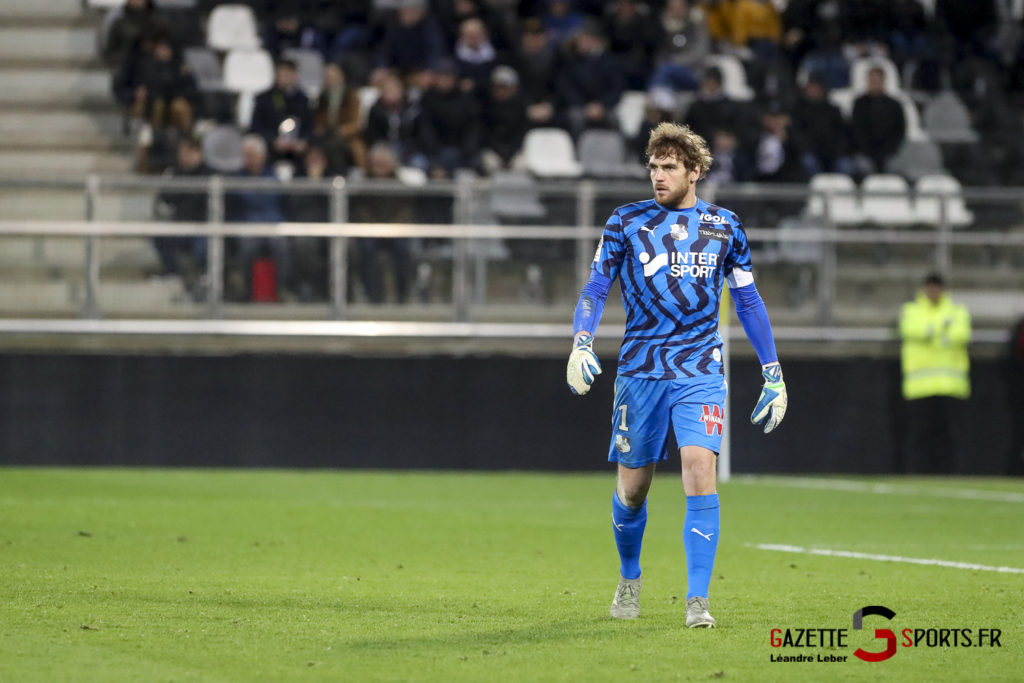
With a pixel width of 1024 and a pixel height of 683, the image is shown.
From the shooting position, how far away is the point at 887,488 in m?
18.1

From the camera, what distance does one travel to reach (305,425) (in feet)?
63.3

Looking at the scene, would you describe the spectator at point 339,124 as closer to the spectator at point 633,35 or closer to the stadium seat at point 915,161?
the spectator at point 633,35

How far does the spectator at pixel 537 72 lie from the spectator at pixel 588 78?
0.18 meters

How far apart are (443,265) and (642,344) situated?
10.7 meters

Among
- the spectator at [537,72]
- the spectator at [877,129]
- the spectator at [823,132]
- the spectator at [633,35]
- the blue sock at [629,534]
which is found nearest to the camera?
the blue sock at [629,534]

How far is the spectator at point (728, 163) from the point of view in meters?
20.7

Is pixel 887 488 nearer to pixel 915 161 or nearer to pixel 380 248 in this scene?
pixel 380 248

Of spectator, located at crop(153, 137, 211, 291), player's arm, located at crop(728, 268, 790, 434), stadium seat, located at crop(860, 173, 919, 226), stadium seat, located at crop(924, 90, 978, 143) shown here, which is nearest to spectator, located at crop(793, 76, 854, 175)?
stadium seat, located at crop(924, 90, 978, 143)

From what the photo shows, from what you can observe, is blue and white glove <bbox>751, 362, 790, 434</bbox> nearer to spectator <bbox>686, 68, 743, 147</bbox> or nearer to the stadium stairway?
the stadium stairway

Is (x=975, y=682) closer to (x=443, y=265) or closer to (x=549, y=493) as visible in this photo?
(x=549, y=493)

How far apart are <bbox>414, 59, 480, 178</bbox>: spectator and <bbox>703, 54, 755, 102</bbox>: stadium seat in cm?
384

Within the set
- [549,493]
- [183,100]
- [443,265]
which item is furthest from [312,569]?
[183,100]

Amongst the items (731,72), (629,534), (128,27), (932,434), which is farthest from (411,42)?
(629,534)

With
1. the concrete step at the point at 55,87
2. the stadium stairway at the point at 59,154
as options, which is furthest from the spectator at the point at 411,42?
the concrete step at the point at 55,87
